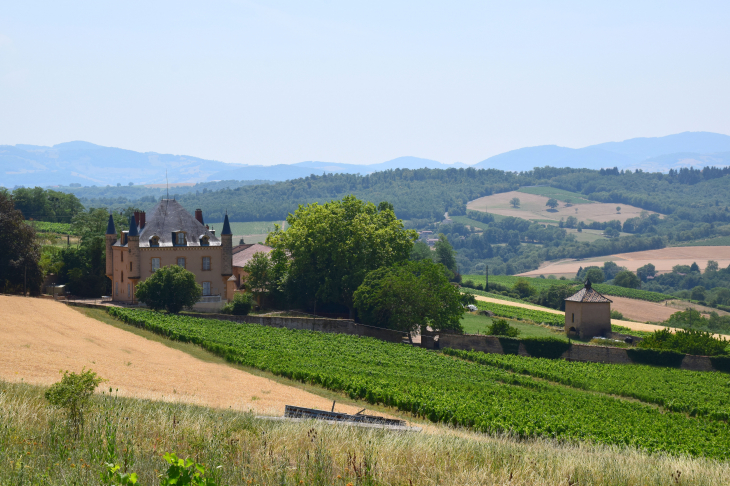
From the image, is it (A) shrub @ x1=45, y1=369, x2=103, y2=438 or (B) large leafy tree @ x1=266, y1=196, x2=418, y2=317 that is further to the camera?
(B) large leafy tree @ x1=266, y1=196, x2=418, y2=317

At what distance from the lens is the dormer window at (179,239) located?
201ft

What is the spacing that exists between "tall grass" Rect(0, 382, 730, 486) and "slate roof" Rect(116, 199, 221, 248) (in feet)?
150

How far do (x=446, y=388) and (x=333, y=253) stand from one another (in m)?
29.5

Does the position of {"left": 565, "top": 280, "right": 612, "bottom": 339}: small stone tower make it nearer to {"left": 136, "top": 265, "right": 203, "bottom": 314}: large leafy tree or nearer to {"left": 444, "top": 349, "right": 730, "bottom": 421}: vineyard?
{"left": 444, "top": 349, "right": 730, "bottom": 421}: vineyard

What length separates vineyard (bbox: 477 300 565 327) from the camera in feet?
261

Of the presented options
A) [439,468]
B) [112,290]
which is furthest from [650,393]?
[112,290]

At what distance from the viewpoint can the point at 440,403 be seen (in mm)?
29672

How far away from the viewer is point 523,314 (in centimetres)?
8419

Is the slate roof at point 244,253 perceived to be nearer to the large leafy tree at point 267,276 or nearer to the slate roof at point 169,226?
the large leafy tree at point 267,276

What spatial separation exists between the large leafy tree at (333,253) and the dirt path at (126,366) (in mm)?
21553

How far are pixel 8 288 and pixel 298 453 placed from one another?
5243 centimetres

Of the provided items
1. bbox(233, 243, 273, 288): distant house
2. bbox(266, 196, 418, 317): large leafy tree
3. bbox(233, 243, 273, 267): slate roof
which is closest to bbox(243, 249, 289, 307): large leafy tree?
bbox(266, 196, 418, 317): large leafy tree

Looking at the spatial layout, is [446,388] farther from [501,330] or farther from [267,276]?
[267,276]

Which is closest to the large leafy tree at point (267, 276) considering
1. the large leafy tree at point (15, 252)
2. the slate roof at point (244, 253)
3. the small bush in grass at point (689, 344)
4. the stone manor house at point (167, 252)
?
the stone manor house at point (167, 252)
